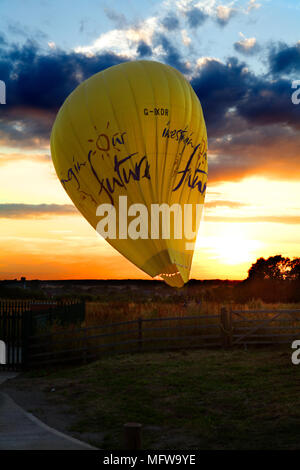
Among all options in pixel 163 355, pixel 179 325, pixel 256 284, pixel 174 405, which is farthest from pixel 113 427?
pixel 256 284

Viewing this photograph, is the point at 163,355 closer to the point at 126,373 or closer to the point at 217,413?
the point at 126,373

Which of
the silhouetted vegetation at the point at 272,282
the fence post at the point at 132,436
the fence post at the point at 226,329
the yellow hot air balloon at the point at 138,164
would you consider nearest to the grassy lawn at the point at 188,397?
the fence post at the point at 226,329

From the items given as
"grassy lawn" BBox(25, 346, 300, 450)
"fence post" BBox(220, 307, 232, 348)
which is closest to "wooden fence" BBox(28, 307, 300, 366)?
"fence post" BBox(220, 307, 232, 348)

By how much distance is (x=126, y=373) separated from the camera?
15.6 metres

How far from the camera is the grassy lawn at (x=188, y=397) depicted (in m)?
9.82

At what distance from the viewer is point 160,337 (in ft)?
66.6

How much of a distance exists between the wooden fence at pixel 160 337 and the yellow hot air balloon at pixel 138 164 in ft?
6.92

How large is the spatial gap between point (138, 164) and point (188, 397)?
34.5 ft

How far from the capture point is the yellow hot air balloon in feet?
68.7

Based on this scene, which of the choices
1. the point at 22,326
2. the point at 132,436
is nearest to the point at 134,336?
the point at 22,326

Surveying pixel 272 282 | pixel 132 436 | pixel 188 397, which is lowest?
pixel 188 397

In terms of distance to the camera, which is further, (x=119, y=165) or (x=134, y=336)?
(x=119, y=165)

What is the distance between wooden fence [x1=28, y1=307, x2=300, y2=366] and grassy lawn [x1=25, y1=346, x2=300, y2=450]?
3.41ft

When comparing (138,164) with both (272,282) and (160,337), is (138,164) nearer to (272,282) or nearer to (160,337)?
(160,337)
